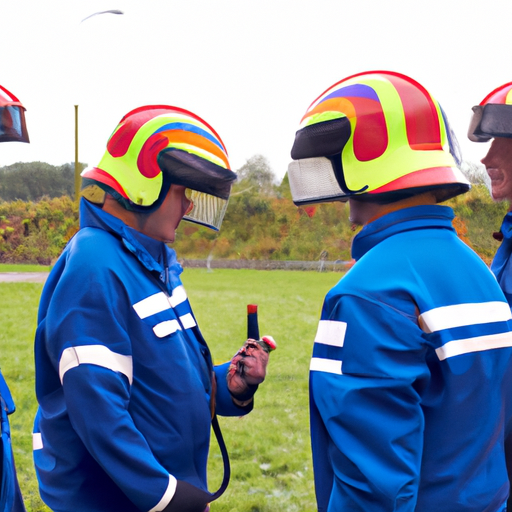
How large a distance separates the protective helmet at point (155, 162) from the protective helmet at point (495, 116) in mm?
1136

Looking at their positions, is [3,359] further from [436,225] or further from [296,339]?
[436,225]

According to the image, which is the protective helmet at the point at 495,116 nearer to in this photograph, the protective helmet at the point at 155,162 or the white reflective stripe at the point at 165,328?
the protective helmet at the point at 155,162

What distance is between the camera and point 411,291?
58.8 inches

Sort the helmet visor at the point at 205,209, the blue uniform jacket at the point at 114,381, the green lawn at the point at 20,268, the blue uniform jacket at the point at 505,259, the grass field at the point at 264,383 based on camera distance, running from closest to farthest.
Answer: the blue uniform jacket at the point at 114,381
the helmet visor at the point at 205,209
the blue uniform jacket at the point at 505,259
the grass field at the point at 264,383
the green lawn at the point at 20,268

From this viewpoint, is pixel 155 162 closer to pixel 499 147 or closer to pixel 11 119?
pixel 11 119

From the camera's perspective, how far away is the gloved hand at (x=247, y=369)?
245cm

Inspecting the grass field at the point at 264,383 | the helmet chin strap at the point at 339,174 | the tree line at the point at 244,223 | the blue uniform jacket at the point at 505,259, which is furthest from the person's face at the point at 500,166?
the tree line at the point at 244,223

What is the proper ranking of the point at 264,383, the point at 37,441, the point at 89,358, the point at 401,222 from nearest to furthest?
the point at 401,222 → the point at 89,358 → the point at 37,441 → the point at 264,383

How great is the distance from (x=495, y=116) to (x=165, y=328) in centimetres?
164

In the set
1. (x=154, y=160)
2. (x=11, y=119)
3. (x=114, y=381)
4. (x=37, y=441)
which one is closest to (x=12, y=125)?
(x=11, y=119)

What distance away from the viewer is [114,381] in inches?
73.9

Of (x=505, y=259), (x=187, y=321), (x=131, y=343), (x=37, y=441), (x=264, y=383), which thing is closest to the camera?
(x=131, y=343)

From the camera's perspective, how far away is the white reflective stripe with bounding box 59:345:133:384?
6.14ft

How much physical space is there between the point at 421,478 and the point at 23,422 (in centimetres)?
640
